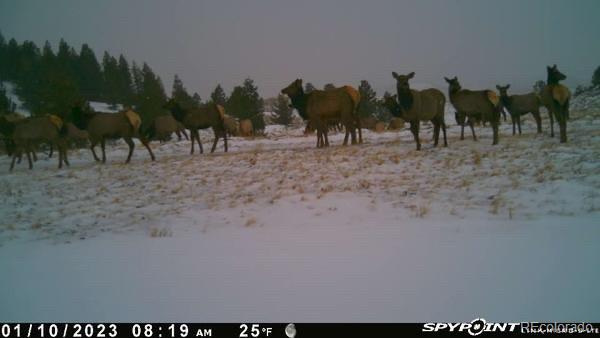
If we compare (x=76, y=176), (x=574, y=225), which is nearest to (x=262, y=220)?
(x=574, y=225)

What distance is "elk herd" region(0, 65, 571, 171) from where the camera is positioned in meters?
13.0

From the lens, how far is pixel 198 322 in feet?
12.1

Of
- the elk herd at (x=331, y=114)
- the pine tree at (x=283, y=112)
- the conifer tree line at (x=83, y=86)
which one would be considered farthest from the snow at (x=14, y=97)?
the pine tree at (x=283, y=112)

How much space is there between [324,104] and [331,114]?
539 mm

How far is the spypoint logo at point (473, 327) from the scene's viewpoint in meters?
3.39

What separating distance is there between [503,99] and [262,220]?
14801 millimetres

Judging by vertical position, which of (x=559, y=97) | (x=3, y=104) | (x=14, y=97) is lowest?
(x=559, y=97)

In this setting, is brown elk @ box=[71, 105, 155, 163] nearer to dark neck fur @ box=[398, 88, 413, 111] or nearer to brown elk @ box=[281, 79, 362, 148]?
brown elk @ box=[281, 79, 362, 148]

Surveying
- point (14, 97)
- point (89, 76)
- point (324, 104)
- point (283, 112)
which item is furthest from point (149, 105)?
point (324, 104)

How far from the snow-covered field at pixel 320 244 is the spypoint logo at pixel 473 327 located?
10 cm

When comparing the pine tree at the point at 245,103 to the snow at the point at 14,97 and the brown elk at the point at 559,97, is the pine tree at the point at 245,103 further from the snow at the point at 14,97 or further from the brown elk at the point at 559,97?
the brown elk at the point at 559,97

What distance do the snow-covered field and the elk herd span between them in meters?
2.73

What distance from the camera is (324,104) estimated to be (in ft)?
52.9

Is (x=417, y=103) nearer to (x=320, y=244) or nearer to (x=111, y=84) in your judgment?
(x=320, y=244)
